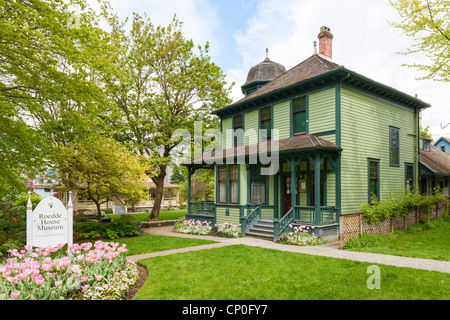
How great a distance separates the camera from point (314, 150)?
1191cm

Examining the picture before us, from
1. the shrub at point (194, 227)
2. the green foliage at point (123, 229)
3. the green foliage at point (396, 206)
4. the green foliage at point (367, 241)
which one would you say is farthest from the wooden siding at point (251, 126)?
the green foliage at point (123, 229)

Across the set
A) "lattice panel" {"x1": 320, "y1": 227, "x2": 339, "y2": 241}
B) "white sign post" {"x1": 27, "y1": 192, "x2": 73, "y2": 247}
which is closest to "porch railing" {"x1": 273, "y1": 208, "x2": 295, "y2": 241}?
"lattice panel" {"x1": 320, "y1": 227, "x2": 339, "y2": 241}

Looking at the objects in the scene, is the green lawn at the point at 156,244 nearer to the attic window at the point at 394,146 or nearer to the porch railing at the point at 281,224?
the porch railing at the point at 281,224

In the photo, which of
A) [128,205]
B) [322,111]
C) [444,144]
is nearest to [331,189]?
[322,111]

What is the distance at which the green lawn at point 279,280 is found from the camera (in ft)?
18.7

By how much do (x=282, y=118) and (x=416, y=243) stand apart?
7937mm

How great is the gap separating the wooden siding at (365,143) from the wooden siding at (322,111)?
0.43 meters

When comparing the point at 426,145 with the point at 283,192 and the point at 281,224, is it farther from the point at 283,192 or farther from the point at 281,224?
the point at 281,224

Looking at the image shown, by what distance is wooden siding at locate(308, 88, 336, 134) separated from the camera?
42.2 feet

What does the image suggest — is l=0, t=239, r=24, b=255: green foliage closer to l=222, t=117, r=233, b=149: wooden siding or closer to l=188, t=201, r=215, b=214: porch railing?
Answer: l=188, t=201, r=215, b=214: porch railing

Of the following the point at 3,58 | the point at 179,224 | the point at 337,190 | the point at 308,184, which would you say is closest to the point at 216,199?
the point at 179,224
